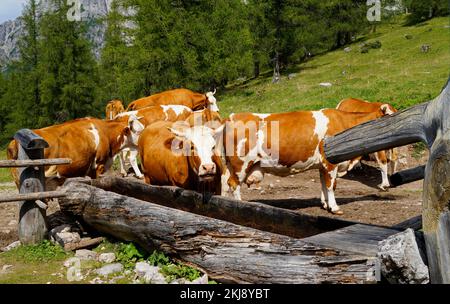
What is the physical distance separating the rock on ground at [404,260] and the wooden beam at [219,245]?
0.30m

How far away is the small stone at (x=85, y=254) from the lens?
687cm

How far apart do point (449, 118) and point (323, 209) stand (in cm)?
713

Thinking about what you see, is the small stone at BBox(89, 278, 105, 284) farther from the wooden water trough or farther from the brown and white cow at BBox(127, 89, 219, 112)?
the brown and white cow at BBox(127, 89, 219, 112)

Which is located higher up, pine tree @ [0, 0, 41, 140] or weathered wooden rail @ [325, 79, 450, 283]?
pine tree @ [0, 0, 41, 140]

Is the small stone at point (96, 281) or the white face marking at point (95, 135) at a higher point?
the white face marking at point (95, 135)

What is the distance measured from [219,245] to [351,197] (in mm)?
6041

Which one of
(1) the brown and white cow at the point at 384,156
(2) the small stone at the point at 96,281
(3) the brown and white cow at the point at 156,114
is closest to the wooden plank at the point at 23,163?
(2) the small stone at the point at 96,281

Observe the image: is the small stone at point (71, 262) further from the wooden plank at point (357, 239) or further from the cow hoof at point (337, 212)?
the cow hoof at point (337, 212)

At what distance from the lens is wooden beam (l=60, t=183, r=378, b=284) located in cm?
407

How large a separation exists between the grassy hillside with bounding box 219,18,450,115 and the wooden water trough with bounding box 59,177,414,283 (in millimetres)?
10382

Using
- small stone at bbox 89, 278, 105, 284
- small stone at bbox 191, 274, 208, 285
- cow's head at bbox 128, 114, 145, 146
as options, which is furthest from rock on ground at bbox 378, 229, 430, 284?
cow's head at bbox 128, 114, 145, 146

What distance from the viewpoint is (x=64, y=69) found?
120 ft

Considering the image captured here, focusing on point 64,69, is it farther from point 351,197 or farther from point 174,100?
point 351,197

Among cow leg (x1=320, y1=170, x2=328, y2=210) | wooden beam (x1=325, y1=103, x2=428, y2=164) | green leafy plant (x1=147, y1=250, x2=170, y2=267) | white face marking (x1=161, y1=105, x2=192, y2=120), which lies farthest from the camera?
white face marking (x1=161, y1=105, x2=192, y2=120)
